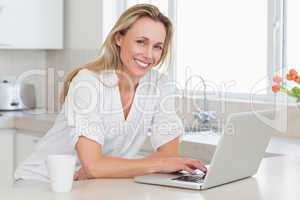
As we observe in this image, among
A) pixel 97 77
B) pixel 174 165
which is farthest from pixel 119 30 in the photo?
pixel 174 165

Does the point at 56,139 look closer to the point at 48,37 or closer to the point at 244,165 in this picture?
the point at 244,165

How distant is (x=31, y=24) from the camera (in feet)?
14.2

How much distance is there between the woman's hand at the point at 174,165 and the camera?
6.64 ft

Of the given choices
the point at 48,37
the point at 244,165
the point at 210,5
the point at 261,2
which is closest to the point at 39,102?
the point at 48,37

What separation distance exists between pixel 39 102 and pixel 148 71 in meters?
2.46

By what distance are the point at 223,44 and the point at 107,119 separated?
1710 millimetres

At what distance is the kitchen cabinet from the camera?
401cm

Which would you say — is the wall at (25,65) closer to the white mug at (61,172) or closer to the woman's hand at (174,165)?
the woman's hand at (174,165)

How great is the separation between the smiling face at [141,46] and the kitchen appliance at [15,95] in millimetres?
2179

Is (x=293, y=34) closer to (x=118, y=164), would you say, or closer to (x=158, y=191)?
(x=118, y=164)

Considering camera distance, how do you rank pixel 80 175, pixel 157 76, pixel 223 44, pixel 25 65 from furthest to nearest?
pixel 25 65
pixel 223 44
pixel 157 76
pixel 80 175

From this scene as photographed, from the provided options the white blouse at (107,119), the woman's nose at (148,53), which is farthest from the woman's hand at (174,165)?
the woman's nose at (148,53)

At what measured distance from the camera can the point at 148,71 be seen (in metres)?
2.47

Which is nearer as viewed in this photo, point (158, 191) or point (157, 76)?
point (158, 191)
